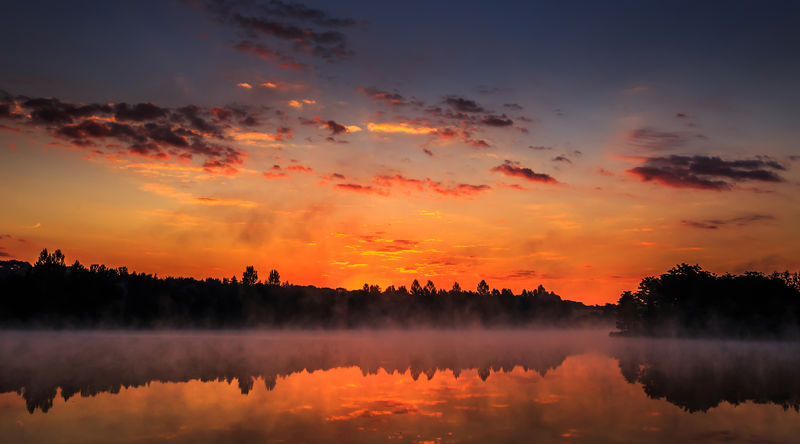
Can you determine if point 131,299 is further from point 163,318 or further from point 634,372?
point 634,372

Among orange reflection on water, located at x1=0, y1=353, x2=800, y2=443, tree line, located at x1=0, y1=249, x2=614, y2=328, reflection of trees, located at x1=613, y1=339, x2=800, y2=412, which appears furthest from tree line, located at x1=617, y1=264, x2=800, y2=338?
tree line, located at x1=0, y1=249, x2=614, y2=328

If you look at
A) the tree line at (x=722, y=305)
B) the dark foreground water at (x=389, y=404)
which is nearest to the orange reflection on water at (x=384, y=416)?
the dark foreground water at (x=389, y=404)

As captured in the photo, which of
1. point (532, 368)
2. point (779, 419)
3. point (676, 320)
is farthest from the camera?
point (676, 320)

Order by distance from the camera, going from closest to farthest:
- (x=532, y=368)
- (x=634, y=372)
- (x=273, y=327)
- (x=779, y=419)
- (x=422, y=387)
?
(x=779, y=419), (x=422, y=387), (x=634, y=372), (x=532, y=368), (x=273, y=327)

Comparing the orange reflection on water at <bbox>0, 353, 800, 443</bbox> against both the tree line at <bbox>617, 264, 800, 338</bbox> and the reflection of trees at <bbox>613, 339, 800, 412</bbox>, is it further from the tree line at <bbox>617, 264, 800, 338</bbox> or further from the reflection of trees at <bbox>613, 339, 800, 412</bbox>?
the tree line at <bbox>617, 264, 800, 338</bbox>

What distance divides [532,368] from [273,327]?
502 ft

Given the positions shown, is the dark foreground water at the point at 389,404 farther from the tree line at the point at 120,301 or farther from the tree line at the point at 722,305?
the tree line at the point at 120,301

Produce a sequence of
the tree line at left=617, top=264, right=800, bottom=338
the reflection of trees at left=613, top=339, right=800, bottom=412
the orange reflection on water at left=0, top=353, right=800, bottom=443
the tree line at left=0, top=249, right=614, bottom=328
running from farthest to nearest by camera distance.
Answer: the tree line at left=0, top=249, right=614, bottom=328 < the tree line at left=617, top=264, right=800, bottom=338 < the reflection of trees at left=613, top=339, right=800, bottom=412 < the orange reflection on water at left=0, top=353, right=800, bottom=443

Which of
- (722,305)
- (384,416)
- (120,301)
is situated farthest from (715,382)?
(120,301)

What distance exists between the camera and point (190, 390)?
104ft

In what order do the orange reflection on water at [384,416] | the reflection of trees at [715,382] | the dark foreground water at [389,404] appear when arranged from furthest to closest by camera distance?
the reflection of trees at [715,382]
the dark foreground water at [389,404]
the orange reflection on water at [384,416]

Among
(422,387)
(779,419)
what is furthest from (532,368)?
(779,419)

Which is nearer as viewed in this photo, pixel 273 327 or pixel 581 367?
pixel 581 367

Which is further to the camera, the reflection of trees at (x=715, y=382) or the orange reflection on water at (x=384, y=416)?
the reflection of trees at (x=715, y=382)
